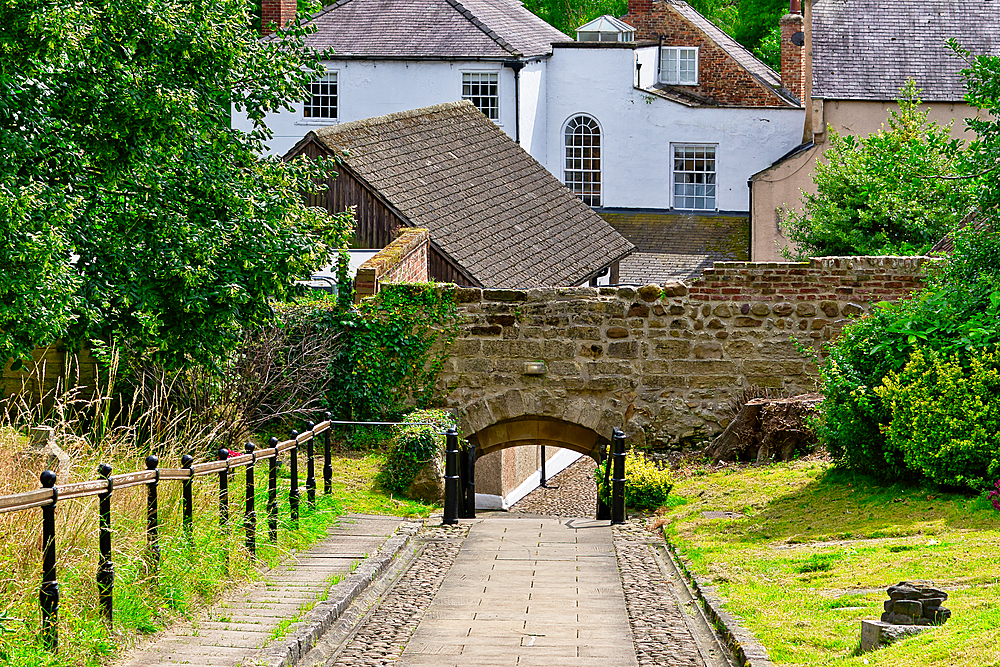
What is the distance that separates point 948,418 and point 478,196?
439 inches

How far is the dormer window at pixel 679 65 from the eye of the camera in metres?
38.7

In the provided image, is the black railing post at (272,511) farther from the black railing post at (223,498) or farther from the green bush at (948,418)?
the green bush at (948,418)

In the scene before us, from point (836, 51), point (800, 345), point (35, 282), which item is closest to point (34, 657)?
point (35, 282)

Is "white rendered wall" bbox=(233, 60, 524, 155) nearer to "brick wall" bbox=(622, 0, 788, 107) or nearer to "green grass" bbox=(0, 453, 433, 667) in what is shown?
"brick wall" bbox=(622, 0, 788, 107)

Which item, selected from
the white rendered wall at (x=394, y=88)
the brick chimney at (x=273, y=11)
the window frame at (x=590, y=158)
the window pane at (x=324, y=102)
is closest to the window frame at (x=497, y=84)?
the white rendered wall at (x=394, y=88)

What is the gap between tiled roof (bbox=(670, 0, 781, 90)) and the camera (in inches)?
1487

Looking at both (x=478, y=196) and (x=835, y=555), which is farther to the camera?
(x=478, y=196)

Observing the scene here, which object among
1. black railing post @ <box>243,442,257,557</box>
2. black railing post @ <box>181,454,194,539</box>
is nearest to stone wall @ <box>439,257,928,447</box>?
black railing post @ <box>243,442,257,557</box>

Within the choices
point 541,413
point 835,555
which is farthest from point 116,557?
point 541,413

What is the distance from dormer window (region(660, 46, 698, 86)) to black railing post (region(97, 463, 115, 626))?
114ft

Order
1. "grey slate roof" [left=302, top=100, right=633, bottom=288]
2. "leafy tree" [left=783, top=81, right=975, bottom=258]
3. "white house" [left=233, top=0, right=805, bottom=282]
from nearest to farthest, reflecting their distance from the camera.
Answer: "grey slate roof" [left=302, top=100, right=633, bottom=288] → "leafy tree" [left=783, top=81, right=975, bottom=258] → "white house" [left=233, top=0, right=805, bottom=282]

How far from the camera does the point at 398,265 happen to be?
15.0 meters

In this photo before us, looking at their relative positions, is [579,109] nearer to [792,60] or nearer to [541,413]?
[792,60]

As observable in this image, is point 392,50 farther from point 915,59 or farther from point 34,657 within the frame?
point 34,657
